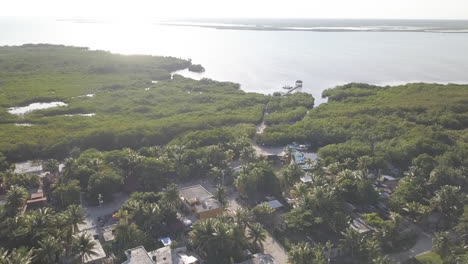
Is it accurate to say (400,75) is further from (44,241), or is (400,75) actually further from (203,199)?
Result: (44,241)

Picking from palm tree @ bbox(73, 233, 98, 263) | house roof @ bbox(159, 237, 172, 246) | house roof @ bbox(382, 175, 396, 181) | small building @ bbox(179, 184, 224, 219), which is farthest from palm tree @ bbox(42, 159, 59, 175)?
house roof @ bbox(382, 175, 396, 181)

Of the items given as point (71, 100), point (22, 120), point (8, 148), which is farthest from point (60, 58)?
point (8, 148)

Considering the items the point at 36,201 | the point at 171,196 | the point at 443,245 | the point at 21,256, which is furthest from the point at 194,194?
the point at 443,245

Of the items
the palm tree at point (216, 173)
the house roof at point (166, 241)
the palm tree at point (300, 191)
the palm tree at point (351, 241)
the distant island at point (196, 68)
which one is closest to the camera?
the palm tree at point (351, 241)

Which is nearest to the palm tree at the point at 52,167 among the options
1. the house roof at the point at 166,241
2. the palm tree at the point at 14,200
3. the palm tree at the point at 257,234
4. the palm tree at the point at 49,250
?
the palm tree at the point at 14,200

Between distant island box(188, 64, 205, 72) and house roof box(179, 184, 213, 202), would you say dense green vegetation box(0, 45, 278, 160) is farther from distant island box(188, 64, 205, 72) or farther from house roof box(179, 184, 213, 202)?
house roof box(179, 184, 213, 202)

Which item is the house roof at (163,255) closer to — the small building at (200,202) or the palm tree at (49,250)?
the small building at (200,202)
